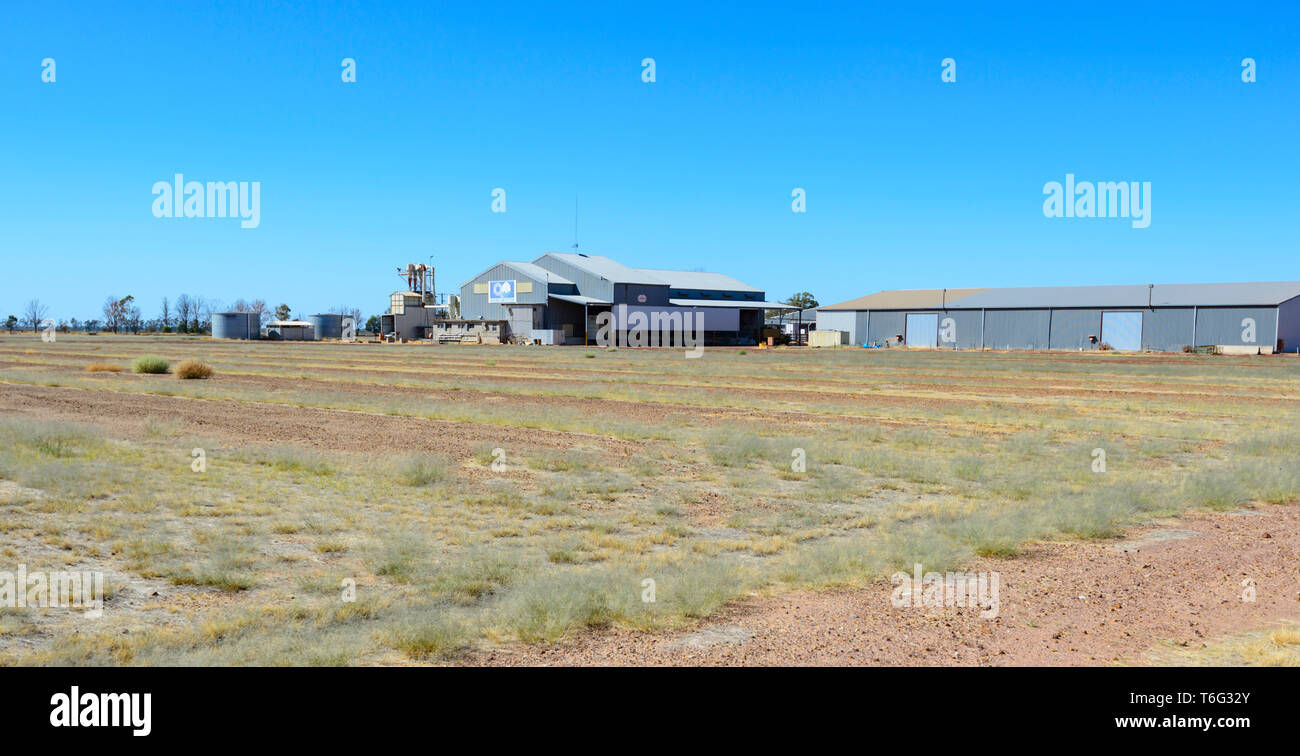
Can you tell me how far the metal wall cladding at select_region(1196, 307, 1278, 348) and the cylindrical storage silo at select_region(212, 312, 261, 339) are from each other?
97683 mm

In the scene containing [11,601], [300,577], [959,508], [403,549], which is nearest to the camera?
[11,601]

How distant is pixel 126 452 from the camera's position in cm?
1522

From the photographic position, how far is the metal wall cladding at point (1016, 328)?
3110 inches

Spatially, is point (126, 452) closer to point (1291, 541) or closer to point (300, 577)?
point (300, 577)

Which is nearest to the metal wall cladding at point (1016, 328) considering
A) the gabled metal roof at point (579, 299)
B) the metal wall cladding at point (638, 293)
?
the metal wall cladding at point (638, 293)

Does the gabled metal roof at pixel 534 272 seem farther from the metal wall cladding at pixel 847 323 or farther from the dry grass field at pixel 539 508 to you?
the dry grass field at pixel 539 508

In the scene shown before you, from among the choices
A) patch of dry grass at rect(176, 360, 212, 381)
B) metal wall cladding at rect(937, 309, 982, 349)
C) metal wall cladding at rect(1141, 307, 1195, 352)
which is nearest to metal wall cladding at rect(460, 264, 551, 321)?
metal wall cladding at rect(937, 309, 982, 349)

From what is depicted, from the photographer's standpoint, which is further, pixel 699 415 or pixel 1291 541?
pixel 699 415

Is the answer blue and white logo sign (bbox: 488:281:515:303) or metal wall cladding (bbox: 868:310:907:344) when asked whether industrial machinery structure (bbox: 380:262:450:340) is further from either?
metal wall cladding (bbox: 868:310:907:344)

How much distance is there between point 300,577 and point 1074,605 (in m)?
6.57
